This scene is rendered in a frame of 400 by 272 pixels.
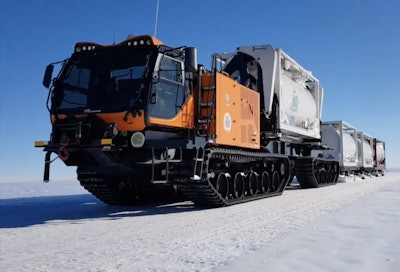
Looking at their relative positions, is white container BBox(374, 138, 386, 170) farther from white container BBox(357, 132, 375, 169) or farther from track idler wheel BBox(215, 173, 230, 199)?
track idler wheel BBox(215, 173, 230, 199)

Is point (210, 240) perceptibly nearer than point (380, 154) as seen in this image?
Yes

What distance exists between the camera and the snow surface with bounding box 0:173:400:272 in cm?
401

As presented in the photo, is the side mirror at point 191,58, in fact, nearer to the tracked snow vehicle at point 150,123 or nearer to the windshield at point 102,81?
the tracked snow vehicle at point 150,123

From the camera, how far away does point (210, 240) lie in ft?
17.1

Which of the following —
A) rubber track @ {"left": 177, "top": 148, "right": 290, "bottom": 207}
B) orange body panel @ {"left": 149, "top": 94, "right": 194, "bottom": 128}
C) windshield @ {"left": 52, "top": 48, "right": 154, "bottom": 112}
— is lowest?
rubber track @ {"left": 177, "top": 148, "right": 290, "bottom": 207}

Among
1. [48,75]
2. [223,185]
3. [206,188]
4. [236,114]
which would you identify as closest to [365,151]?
[236,114]

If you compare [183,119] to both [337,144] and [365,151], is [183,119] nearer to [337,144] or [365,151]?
[337,144]

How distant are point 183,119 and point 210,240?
139 inches

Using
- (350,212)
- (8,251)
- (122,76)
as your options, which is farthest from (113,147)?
(350,212)

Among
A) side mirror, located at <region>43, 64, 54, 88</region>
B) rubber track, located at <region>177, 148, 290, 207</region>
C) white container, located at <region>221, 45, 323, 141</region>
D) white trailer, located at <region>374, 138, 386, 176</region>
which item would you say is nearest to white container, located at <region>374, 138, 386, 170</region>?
white trailer, located at <region>374, 138, 386, 176</region>

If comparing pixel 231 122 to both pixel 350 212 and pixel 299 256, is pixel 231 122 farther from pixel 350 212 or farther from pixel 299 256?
pixel 299 256

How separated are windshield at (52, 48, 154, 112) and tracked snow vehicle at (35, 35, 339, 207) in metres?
0.02

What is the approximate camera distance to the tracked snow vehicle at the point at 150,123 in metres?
7.61

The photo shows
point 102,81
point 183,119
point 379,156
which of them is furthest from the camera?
point 379,156
